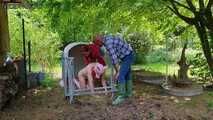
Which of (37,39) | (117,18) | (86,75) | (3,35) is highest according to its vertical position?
(117,18)

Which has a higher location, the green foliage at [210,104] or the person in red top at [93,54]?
the person in red top at [93,54]

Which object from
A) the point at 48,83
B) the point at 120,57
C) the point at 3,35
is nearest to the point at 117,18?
the point at 48,83

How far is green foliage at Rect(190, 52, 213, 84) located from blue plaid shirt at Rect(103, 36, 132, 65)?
4327mm

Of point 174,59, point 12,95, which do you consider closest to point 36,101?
point 12,95

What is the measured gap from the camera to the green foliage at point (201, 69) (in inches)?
456

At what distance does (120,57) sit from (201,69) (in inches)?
183

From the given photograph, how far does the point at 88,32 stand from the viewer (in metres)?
11.8

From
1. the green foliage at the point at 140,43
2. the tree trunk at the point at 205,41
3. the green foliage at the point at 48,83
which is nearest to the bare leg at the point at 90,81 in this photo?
the green foliage at the point at 48,83

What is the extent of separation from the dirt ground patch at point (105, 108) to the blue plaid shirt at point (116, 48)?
83 cm

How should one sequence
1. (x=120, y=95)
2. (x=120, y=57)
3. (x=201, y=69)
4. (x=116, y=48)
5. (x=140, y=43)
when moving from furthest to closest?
(x=140, y=43) → (x=201, y=69) → (x=120, y=95) → (x=120, y=57) → (x=116, y=48)

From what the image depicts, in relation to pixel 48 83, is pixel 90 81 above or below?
above

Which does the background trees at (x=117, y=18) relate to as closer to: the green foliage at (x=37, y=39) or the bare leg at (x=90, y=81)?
the green foliage at (x=37, y=39)

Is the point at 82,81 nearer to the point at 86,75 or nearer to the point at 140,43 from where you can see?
the point at 86,75

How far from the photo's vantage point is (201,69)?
38.9 ft
